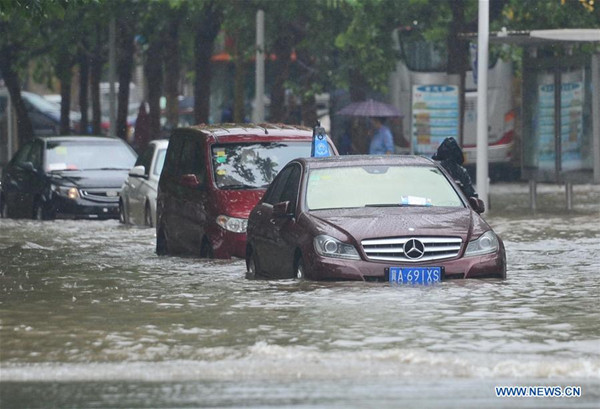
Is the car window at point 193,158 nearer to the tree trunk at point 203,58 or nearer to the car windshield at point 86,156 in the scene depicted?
the car windshield at point 86,156

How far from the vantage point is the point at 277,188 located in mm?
16516

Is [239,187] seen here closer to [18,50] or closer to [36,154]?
[36,154]

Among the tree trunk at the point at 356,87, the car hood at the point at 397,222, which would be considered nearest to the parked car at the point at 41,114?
the tree trunk at the point at 356,87

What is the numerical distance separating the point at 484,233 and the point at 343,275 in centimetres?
134

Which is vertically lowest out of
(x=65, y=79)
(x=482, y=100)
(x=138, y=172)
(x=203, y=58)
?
(x=138, y=172)

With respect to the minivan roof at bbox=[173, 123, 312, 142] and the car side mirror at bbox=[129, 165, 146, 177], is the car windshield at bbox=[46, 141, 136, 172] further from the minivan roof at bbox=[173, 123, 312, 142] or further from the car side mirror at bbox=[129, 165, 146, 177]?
the minivan roof at bbox=[173, 123, 312, 142]

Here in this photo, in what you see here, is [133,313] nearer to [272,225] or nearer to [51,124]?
[272,225]

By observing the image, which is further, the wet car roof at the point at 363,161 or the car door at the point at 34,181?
the car door at the point at 34,181

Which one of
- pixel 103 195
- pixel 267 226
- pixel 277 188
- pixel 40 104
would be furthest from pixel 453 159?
pixel 40 104

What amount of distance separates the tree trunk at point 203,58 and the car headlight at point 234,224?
21.0 m

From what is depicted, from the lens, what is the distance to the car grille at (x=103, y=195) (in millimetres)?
27750

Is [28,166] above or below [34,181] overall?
above

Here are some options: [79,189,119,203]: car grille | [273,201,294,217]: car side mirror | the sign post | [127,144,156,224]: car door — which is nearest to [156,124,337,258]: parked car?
the sign post

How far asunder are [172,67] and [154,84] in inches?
131
